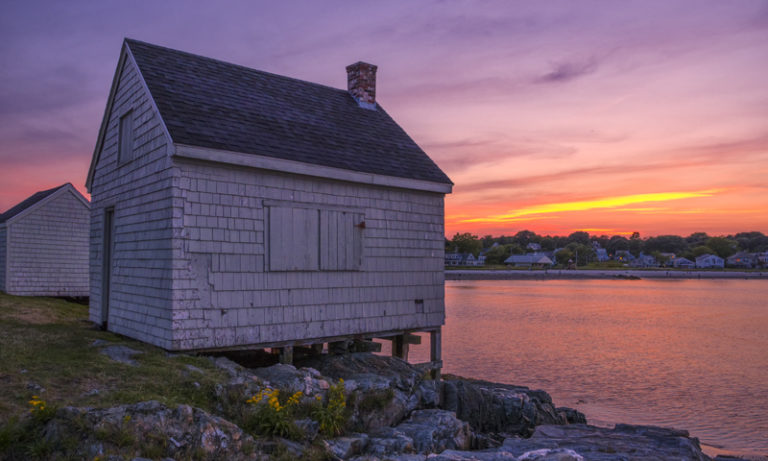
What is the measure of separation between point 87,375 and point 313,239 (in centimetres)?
529

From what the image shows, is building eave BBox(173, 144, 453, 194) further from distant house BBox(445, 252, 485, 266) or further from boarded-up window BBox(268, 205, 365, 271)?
distant house BBox(445, 252, 485, 266)

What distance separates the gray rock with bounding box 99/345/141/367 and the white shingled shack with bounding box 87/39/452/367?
606 mm

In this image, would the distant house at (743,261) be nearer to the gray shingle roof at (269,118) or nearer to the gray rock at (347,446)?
the gray shingle roof at (269,118)

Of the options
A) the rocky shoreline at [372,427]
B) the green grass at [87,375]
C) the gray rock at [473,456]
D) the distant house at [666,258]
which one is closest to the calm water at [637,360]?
the rocky shoreline at [372,427]

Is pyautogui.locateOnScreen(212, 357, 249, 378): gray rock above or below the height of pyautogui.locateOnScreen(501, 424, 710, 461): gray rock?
above

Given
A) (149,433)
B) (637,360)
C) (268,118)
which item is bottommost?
(637,360)

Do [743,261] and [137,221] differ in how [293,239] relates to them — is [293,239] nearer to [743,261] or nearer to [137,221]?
[137,221]

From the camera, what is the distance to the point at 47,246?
24578 mm

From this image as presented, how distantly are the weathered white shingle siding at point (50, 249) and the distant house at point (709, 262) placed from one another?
168325 millimetres

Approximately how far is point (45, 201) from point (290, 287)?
17148 mm

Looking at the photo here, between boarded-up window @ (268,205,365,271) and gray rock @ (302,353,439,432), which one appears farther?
boarded-up window @ (268,205,365,271)

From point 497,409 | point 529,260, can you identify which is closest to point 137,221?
point 497,409

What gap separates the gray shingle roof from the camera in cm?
1190

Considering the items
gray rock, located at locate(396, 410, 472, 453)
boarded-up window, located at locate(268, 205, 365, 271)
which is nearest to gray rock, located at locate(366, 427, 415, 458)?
gray rock, located at locate(396, 410, 472, 453)
